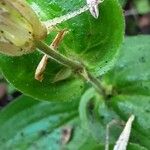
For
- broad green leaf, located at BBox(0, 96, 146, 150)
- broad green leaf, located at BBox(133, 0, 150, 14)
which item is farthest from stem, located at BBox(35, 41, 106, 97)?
broad green leaf, located at BBox(133, 0, 150, 14)

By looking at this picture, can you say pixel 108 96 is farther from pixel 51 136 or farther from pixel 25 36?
pixel 25 36

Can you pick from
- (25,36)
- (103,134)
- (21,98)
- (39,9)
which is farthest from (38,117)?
(25,36)

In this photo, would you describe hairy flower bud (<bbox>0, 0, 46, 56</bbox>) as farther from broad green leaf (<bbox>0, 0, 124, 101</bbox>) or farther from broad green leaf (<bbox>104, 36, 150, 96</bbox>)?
broad green leaf (<bbox>104, 36, 150, 96</bbox>)

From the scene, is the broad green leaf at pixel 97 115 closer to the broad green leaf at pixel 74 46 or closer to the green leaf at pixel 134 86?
the green leaf at pixel 134 86

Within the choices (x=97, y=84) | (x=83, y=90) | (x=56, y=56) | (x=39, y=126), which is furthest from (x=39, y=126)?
(x=56, y=56)

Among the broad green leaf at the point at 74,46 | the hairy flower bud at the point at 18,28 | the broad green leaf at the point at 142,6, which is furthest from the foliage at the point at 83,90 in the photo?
the broad green leaf at the point at 142,6

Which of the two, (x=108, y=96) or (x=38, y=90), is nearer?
(x=38, y=90)
